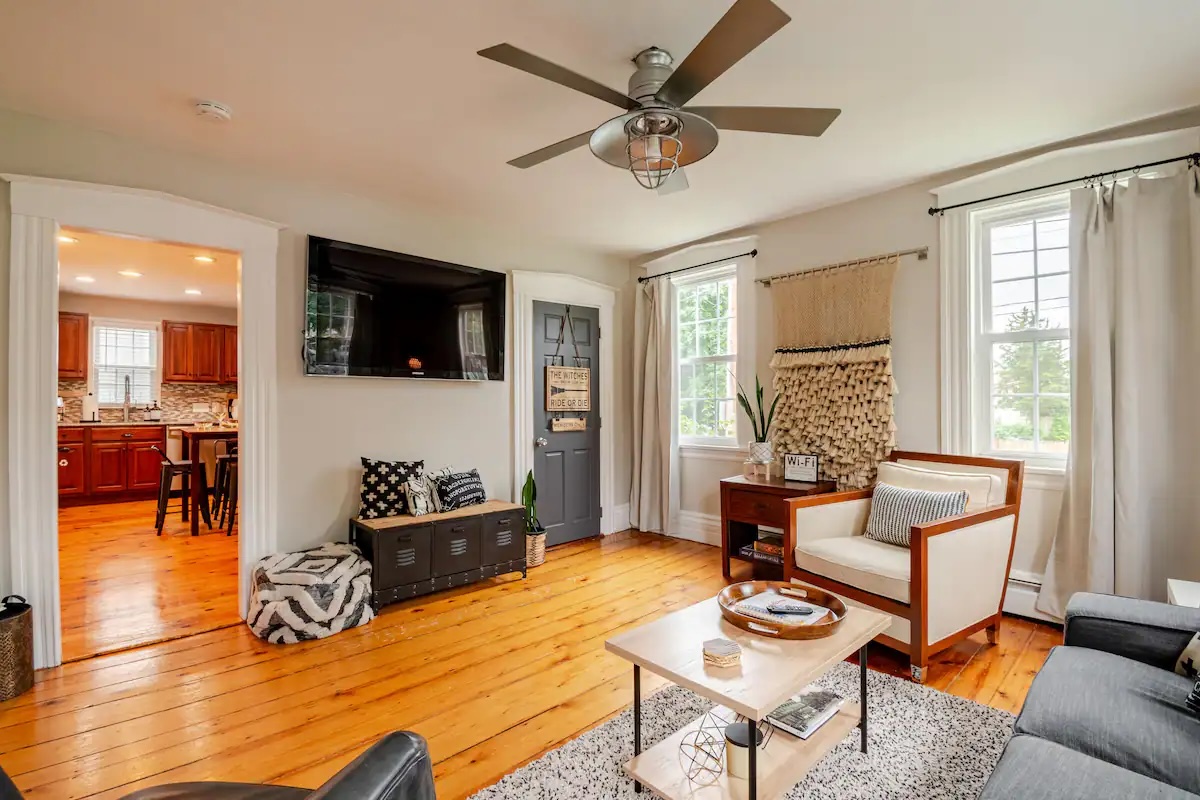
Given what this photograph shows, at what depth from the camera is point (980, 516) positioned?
2.60 meters

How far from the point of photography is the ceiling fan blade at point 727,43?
1426 mm

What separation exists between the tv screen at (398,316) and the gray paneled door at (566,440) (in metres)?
0.49

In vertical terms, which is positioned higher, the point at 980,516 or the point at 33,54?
the point at 33,54

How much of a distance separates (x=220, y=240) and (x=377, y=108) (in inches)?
49.7

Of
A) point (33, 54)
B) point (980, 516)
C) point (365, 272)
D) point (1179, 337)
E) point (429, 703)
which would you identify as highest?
point (33, 54)

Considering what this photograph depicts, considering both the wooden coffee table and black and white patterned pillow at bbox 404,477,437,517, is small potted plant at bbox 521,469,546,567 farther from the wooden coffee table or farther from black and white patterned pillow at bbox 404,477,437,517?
the wooden coffee table

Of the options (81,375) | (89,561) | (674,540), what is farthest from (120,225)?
(81,375)

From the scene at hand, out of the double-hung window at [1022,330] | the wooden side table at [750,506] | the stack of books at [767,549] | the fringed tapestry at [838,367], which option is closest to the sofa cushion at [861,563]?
the wooden side table at [750,506]

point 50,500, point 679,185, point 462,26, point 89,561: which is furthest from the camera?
point 89,561

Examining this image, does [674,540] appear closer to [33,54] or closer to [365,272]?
[365,272]

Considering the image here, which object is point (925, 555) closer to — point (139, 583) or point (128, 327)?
point (139, 583)

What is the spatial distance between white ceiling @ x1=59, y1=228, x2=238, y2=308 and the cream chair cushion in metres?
4.73

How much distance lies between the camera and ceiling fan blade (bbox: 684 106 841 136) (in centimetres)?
192

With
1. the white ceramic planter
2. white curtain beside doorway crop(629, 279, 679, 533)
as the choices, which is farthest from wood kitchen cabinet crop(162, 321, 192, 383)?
the white ceramic planter
